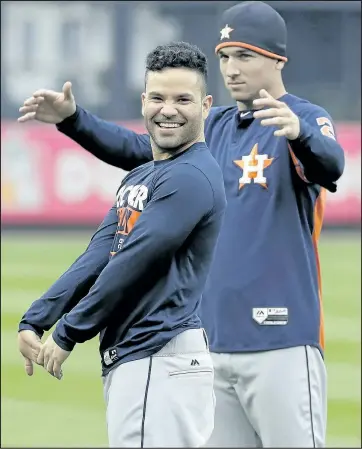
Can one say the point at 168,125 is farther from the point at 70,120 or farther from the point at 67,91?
the point at 70,120

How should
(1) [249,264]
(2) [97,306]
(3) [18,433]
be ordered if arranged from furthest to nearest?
(3) [18,433] → (1) [249,264] → (2) [97,306]

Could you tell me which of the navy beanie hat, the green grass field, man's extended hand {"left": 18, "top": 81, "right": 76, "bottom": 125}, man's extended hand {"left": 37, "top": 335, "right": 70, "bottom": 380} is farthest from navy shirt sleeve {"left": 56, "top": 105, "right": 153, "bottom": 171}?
the green grass field

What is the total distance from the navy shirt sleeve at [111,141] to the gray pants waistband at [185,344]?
124cm

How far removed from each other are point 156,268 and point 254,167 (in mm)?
1120

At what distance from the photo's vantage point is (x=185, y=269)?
11.0 feet

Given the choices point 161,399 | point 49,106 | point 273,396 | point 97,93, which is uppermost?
point 97,93

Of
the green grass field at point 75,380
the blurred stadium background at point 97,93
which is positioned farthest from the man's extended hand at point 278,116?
the blurred stadium background at point 97,93

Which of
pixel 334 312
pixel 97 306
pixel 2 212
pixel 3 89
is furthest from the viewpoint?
pixel 3 89

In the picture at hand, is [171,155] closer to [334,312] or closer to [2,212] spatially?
[334,312]

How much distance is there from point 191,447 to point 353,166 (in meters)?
14.7

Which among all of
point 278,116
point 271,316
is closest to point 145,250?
point 278,116

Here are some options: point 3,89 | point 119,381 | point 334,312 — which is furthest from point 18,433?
point 3,89

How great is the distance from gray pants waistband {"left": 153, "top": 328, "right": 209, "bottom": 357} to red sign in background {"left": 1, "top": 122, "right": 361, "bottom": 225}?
14.3m

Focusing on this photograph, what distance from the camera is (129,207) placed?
347 centimetres
